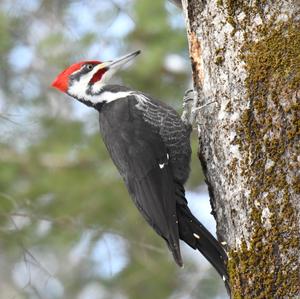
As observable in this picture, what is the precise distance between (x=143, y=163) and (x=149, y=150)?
10 centimetres

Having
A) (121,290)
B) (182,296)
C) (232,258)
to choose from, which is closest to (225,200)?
(232,258)

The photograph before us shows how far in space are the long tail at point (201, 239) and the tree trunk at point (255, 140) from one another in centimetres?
18

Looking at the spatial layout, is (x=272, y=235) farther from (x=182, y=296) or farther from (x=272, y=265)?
(x=182, y=296)

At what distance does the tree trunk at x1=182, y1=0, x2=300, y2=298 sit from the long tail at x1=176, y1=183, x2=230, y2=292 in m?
0.18

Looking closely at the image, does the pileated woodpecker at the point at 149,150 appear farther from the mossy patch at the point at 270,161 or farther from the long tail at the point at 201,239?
the mossy patch at the point at 270,161

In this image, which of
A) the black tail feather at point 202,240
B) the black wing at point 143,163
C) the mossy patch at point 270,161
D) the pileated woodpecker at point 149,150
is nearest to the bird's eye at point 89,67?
the pileated woodpecker at point 149,150

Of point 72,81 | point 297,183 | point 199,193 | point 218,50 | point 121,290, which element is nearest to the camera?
point 297,183

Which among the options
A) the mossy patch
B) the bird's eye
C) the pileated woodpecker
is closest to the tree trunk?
the mossy patch

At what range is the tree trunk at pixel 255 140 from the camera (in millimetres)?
3014

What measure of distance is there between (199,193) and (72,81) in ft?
8.54

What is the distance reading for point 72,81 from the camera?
15.2ft

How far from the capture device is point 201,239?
144 inches

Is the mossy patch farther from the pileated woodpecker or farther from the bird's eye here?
the bird's eye

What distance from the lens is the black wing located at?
3.74 metres
